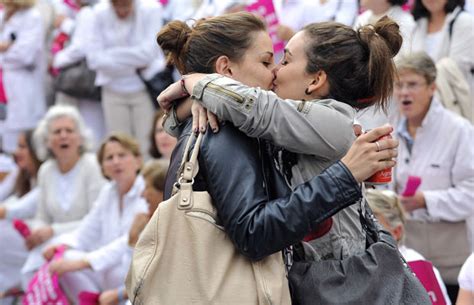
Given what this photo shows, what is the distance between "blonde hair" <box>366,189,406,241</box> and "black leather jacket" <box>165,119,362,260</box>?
218cm

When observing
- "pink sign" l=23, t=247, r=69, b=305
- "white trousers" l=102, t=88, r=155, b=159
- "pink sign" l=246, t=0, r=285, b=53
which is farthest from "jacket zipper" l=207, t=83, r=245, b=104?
"white trousers" l=102, t=88, r=155, b=159

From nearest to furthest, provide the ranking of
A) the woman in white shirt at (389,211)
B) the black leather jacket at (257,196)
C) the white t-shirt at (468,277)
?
the black leather jacket at (257,196) → the white t-shirt at (468,277) → the woman in white shirt at (389,211)

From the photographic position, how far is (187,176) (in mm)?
2824

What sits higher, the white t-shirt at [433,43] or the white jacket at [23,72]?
the white t-shirt at [433,43]

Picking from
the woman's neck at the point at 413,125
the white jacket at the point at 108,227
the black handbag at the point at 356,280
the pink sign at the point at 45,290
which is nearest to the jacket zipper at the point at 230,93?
the black handbag at the point at 356,280

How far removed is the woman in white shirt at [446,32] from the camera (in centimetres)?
658

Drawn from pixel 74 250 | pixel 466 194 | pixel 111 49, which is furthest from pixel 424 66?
pixel 111 49

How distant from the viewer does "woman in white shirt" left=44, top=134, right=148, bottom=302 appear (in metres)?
6.46

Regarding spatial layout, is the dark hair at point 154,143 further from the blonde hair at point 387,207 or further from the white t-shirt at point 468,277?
the white t-shirt at point 468,277

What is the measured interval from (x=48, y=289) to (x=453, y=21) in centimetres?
320

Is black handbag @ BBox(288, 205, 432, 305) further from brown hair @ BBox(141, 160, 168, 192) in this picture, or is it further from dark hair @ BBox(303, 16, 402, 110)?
brown hair @ BBox(141, 160, 168, 192)

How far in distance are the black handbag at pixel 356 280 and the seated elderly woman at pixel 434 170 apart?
9.27 ft

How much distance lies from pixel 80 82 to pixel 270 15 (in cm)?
215

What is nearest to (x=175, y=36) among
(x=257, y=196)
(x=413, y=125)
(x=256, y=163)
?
(x=256, y=163)
